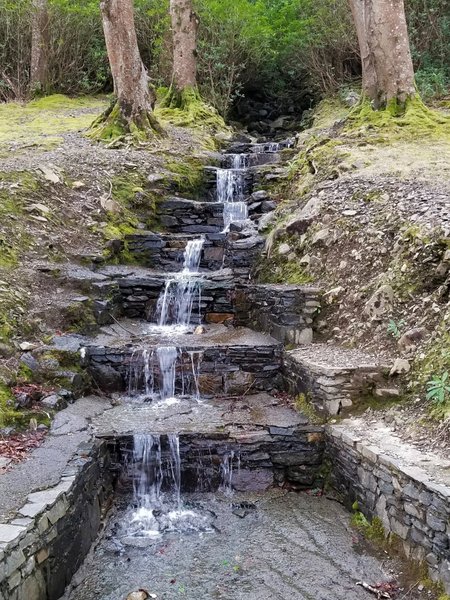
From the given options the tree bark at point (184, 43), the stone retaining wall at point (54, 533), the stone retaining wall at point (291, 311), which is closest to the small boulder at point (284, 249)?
the stone retaining wall at point (291, 311)

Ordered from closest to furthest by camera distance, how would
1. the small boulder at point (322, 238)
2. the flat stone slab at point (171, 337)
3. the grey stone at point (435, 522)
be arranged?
the grey stone at point (435, 522) < the flat stone slab at point (171, 337) < the small boulder at point (322, 238)

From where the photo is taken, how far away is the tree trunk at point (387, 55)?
380 inches

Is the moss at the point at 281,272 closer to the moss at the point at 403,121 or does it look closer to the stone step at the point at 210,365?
the stone step at the point at 210,365

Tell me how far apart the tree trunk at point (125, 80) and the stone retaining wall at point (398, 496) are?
8538 millimetres

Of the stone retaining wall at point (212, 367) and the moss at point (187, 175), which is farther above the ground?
the moss at point (187, 175)

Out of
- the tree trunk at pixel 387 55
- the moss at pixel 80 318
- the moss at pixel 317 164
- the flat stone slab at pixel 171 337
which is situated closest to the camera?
the flat stone slab at pixel 171 337

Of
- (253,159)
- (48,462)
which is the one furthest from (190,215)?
(48,462)

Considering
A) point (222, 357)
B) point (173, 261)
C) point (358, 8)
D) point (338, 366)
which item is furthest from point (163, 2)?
Answer: point (338, 366)

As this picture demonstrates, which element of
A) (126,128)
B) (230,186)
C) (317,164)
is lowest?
(230,186)

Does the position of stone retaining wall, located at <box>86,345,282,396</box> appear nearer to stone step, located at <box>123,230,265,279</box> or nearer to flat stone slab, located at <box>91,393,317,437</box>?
flat stone slab, located at <box>91,393,317,437</box>

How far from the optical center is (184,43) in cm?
1434

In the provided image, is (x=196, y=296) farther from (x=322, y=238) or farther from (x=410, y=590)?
(x=410, y=590)

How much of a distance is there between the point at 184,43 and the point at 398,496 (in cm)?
1336

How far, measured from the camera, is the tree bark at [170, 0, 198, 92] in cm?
1422
